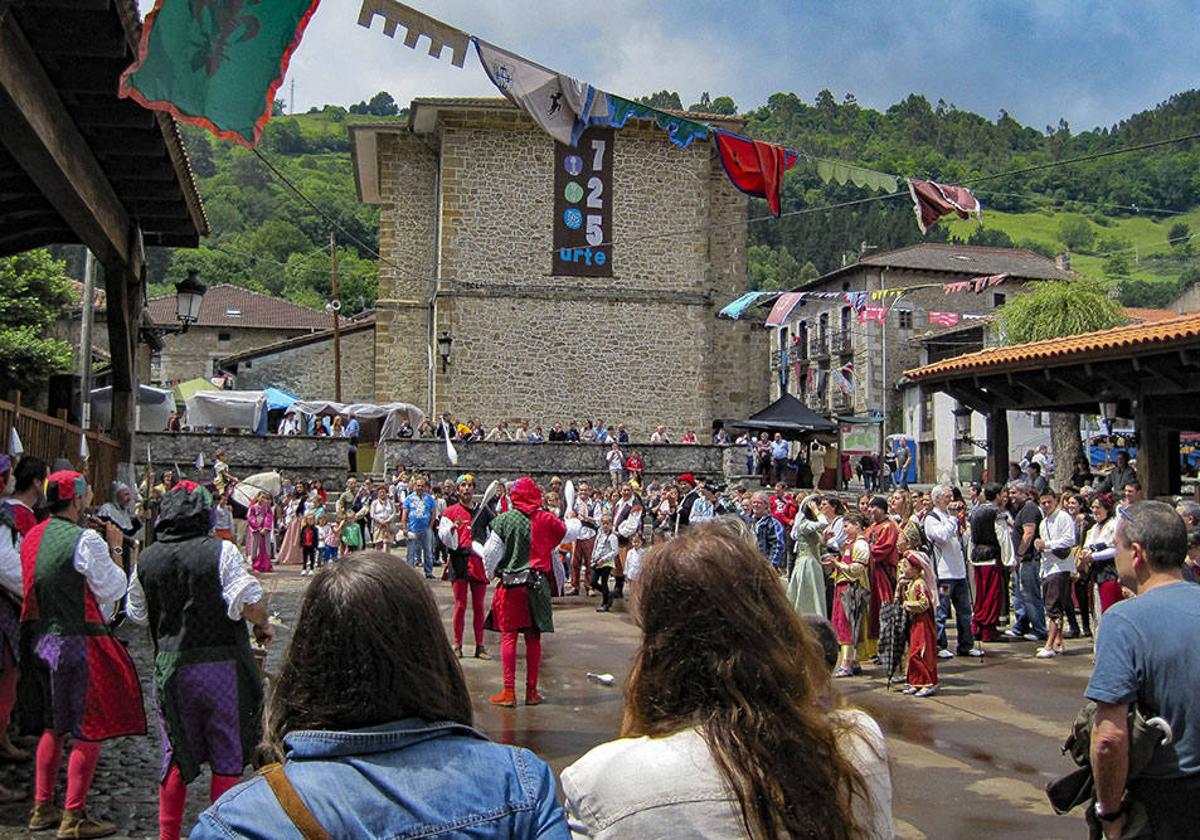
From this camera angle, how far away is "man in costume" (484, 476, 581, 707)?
898 centimetres

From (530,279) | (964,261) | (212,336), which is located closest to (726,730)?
(530,279)

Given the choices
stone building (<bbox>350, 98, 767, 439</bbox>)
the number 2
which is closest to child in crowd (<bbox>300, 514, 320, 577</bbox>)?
stone building (<bbox>350, 98, 767, 439</bbox>)

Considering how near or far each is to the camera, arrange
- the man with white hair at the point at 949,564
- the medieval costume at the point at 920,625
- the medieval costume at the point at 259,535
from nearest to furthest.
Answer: the medieval costume at the point at 920,625, the man with white hair at the point at 949,564, the medieval costume at the point at 259,535

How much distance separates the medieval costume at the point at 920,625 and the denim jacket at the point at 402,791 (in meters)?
8.36

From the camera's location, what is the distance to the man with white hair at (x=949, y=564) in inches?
451

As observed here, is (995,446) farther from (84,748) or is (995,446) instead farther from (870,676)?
(84,748)

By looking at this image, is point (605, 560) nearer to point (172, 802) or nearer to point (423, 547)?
point (423, 547)

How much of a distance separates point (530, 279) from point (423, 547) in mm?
14348

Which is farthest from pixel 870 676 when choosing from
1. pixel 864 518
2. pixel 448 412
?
pixel 448 412

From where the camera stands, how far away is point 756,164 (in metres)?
12.2

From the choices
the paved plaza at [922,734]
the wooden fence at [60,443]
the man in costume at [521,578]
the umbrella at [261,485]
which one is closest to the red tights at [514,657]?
the man in costume at [521,578]

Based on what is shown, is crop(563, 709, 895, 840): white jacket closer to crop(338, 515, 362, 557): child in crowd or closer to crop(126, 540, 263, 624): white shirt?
crop(126, 540, 263, 624): white shirt

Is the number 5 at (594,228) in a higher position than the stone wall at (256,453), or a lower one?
higher

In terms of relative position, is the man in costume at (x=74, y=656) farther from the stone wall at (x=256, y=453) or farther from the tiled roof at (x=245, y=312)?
the tiled roof at (x=245, y=312)
